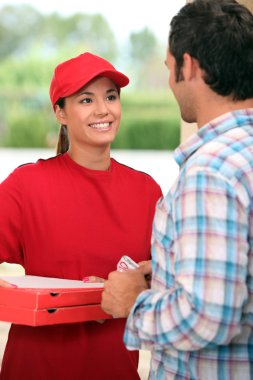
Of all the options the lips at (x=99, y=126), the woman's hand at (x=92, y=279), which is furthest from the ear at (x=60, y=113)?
the woman's hand at (x=92, y=279)

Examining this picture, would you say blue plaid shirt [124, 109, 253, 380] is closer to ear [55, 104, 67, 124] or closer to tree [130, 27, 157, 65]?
ear [55, 104, 67, 124]

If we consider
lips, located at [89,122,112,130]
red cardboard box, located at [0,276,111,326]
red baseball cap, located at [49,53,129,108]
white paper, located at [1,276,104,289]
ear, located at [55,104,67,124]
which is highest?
red baseball cap, located at [49,53,129,108]

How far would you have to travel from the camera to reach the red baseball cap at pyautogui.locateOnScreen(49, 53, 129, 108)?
86.0 inches

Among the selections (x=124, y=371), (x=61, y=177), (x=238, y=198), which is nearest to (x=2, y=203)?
(x=61, y=177)

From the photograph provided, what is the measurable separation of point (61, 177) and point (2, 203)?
206mm

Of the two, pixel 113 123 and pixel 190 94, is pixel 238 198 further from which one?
pixel 113 123

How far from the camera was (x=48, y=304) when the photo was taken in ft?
5.88

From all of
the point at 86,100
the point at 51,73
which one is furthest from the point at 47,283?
the point at 51,73

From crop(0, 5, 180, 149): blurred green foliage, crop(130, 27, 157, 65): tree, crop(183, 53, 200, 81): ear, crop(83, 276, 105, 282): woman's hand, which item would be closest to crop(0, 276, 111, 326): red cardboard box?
crop(83, 276, 105, 282): woman's hand

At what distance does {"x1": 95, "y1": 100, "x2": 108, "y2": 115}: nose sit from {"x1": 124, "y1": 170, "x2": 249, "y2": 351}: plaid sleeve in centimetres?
82

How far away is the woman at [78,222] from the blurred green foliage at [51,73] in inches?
404

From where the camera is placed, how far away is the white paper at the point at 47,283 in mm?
1874

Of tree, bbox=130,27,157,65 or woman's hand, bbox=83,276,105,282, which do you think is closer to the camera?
woman's hand, bbox=83,276,105,282

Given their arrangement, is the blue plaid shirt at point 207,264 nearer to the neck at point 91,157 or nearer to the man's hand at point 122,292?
the man's hand at point 122,292
